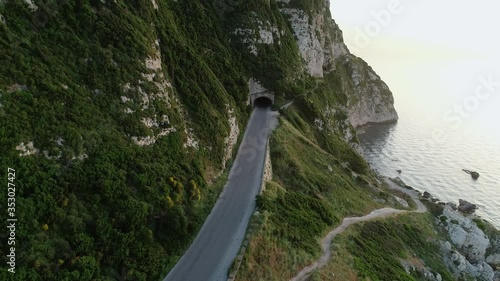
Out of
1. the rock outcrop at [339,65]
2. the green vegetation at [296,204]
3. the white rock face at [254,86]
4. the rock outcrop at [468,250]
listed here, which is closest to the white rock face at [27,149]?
the green vegetation at [296,204]

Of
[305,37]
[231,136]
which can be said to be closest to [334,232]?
[231,136]

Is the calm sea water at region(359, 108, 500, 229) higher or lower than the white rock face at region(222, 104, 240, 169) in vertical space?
lower

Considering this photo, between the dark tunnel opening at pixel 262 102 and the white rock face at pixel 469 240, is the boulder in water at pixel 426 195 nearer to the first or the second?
the white rock face at pixel 469 240

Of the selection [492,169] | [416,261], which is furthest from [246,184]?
[492,169]

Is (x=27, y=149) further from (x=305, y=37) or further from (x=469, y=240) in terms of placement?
(x=305, y=37)

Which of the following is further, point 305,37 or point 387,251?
point 305,37

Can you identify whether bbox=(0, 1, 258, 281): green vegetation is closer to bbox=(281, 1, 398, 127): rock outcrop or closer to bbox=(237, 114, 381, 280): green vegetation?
bbox=(237, 114, 381, 280): green vegetation

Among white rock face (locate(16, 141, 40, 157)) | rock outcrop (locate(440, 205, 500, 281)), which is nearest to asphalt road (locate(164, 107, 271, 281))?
Answer: white rock face (locate(16, 141, 40, 157))
